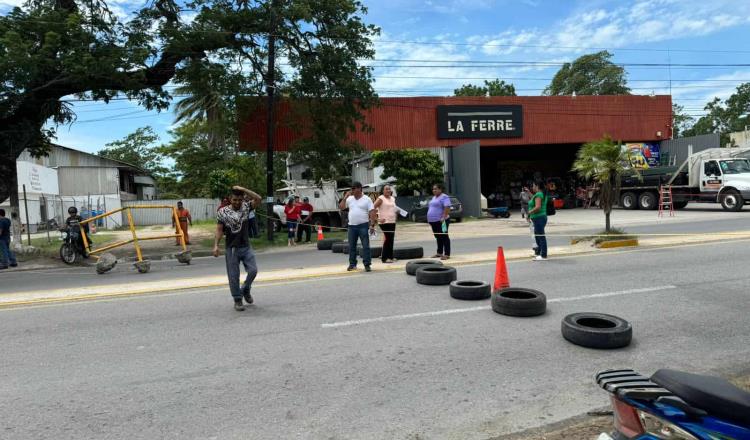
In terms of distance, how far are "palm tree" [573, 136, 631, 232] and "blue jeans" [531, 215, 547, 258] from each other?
343 centimetres

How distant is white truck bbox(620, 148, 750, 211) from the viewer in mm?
23047

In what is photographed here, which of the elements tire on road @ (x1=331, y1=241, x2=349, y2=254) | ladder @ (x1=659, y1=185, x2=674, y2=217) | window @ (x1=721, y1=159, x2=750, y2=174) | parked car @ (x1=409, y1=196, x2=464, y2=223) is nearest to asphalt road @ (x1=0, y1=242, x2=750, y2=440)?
tire on road @ (x1=331, y1=241, x2=349, y2=254)

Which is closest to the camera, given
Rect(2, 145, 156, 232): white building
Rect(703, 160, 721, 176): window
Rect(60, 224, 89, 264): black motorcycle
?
Rect(60, 224, 89, 264): black motorcycle

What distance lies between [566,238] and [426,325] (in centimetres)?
1026

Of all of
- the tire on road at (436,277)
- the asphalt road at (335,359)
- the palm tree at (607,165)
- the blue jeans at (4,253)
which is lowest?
the asphalt road at (335,359)

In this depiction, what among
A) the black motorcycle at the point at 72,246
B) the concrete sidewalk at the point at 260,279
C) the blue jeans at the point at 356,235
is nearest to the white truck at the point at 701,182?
the concrete sidewalk at the point at 260,279

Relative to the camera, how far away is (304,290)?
777cm

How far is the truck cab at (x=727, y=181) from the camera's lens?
2269 centimetres

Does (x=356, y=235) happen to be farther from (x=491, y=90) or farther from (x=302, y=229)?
(x=491, y=90)

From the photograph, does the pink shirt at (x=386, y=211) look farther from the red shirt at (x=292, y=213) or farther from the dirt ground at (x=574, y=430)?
the dirt ground at (x=574, y=430)

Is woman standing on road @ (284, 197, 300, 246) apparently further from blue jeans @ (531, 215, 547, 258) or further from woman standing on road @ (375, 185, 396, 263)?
blue jeans @ (531, 215, 547, 258)

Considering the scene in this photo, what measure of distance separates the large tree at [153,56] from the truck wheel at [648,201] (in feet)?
56.8

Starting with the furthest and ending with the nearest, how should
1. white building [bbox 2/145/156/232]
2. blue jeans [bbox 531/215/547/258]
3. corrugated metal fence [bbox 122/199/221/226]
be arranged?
corrugated metal fence [bbox 122/199/221/226] → white building [bbox 2/145/156/232] → blue jeans [bbox 531/215/547/258]

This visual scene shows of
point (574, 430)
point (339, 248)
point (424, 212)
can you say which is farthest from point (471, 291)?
point (424, 212)
